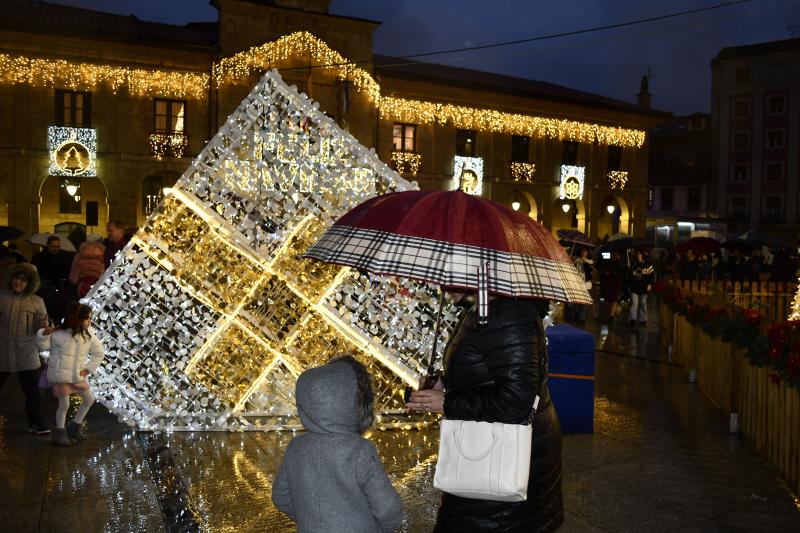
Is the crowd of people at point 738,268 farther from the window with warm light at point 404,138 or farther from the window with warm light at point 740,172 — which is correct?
the window with warm light at point 740,172

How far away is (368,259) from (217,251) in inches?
151

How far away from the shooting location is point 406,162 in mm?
32438

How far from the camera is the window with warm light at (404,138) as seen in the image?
32312 mm

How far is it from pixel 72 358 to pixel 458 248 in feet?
15.3

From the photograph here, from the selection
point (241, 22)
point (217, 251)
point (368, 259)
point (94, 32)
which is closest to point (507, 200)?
point (241, 22)

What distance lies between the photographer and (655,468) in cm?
619

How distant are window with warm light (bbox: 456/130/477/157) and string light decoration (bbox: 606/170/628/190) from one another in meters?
9.28

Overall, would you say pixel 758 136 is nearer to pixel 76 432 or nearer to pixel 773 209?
pixel 773 209

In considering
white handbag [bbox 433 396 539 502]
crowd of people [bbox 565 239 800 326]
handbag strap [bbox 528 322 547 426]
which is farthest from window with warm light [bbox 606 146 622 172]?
white handbag [bbox 433 396 539 502]

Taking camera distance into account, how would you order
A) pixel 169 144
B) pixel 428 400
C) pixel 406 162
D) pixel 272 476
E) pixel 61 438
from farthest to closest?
1. pixel 406 162
2. pixel 169 144
3. pixel 61 438
4. pixel 272 476
5. pixel 428 400

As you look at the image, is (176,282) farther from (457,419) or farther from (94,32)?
(94,32)

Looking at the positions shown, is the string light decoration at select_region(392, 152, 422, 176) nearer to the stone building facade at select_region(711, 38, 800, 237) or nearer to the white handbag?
the white handbag

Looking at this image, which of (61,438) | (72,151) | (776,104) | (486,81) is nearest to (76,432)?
(61,438)

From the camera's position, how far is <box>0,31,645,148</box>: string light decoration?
25531mm
